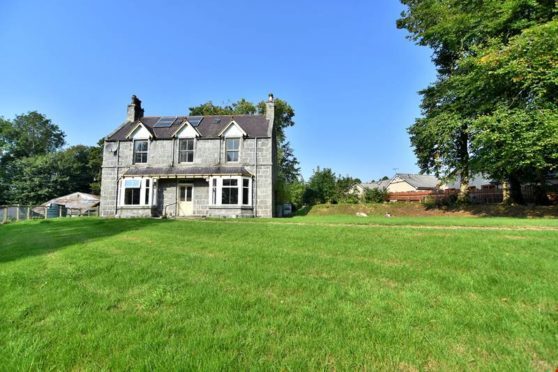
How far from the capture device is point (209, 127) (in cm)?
2375

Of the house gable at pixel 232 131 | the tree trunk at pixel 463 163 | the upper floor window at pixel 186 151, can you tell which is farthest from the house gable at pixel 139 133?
the tree trunk at pixel 463 163

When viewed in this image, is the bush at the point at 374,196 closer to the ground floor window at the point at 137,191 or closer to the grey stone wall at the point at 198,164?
the grey stone wall at the point at 198,164

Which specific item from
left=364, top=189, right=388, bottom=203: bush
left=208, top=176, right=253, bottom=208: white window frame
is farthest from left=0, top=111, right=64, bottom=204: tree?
left=364, top=189, right=388, bottom=203: bush

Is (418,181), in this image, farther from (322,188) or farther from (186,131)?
(186,131)

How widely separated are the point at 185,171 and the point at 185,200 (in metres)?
2.08

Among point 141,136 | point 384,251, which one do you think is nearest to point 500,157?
point 384,251

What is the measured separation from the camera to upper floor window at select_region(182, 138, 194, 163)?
22.7m

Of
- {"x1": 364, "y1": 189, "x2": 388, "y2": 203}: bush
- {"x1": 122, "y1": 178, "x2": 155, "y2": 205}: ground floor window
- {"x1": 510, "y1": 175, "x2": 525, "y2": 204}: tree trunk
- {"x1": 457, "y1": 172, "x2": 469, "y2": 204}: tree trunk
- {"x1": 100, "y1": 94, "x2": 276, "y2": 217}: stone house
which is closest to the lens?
{"x1": 100, "y1": 94, "x2": 276, "y2": 217}: stone house

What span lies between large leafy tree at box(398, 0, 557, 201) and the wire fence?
A: 29323 millimetres

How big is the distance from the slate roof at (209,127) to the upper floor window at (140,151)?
886 millimetres

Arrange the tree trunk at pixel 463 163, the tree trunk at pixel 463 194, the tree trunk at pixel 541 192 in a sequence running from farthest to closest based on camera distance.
Answer: the tree trunk at pixel 463 194 < the tree trunk at pixel 541 192 < the tree trunk at pixel 463 163

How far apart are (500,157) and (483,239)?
1190 centimetres

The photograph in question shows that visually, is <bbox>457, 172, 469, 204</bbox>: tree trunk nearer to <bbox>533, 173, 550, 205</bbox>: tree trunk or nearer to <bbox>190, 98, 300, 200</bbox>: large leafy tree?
<bbox>533, 173, 550, 205</bbox>: tree trunk

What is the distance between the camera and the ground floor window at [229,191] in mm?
21203
